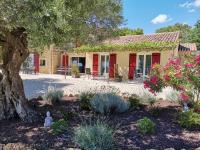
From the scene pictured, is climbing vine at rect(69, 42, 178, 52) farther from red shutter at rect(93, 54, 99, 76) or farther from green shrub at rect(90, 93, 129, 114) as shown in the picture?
green shrub at rect(90, 93, 129, 114)

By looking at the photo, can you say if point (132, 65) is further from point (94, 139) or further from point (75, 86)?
point (94, 139)

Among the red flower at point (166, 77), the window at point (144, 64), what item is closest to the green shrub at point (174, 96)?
the red flower at point (166, 77)

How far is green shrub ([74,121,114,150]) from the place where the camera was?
4492 millimetres

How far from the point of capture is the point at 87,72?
77.0 ft

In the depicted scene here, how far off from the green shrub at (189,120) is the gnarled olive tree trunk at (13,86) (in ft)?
11.6

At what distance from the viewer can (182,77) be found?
7.14 metres

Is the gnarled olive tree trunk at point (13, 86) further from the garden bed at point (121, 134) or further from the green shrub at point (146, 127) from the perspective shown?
the green shrub at point (146, 127)

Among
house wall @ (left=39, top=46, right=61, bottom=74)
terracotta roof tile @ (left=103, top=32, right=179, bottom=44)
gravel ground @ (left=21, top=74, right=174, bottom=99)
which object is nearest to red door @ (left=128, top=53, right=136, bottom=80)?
terracotta roof tile @ (left=103, top=32, right=179, bottom=44)

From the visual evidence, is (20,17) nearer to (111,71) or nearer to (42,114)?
(42,114)

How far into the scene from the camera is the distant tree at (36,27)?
4492 millimetres

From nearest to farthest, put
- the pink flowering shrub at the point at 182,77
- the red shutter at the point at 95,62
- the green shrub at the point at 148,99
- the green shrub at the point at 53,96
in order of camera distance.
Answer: the pink flowering shrub at the point at 182,77, the green shrub at the point at 148,99, the green shrub at the point at 53,96, the red shutter at the point at 95,62

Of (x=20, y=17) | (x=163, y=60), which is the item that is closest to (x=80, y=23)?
(x=20, y=17)

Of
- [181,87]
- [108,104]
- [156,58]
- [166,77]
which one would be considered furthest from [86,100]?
[156,58]

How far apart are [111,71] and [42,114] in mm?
16395
